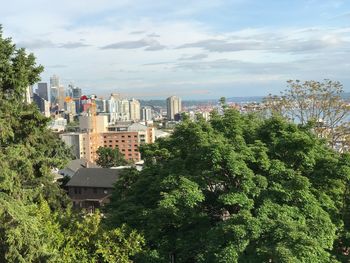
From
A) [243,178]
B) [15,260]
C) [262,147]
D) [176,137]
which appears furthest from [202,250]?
[176,137]

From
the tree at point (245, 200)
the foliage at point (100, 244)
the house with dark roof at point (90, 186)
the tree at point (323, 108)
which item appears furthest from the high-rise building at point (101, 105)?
the foliage at point (100, 244)

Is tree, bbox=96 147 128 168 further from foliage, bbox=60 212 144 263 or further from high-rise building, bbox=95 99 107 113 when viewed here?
high-rise building, bbox=95 99 107 113

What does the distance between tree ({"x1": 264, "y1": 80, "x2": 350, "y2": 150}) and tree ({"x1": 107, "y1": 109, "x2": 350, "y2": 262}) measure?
36.1ft

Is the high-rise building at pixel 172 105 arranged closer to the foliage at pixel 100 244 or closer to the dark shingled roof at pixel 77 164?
the dark shingled roof at pixel 77 164

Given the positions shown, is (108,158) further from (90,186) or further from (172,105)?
(172,105)

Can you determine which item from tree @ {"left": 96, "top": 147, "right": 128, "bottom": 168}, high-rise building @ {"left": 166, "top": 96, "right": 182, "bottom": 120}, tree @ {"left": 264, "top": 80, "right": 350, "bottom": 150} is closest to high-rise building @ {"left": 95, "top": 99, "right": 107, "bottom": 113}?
high-rise building @ {"left": 166, "top": 96, "right": 182, "bottom": 120}

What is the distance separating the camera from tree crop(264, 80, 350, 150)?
23.9 metres

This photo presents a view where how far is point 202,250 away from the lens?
415 inches

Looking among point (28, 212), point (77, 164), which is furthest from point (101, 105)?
point (28, 212)

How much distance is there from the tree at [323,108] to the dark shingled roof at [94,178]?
1856cm

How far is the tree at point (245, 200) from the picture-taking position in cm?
941

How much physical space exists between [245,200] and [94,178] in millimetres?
30507

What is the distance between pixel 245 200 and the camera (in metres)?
10.4

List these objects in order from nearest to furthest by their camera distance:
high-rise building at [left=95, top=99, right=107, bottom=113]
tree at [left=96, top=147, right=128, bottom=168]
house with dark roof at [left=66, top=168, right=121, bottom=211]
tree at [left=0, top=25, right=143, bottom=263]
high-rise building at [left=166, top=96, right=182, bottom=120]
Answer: tree at [left=0, top=25, right=143, bottom=263], house with dark roof at [left=66, top=168, right=121, bottom=211], tree at [left=96, top=147, right=128, bottom=168], high-rise building at [left=166, top=96, right=182, bottom=120], high-rise building at [left=95, top=99, right=107, bottom=113]
